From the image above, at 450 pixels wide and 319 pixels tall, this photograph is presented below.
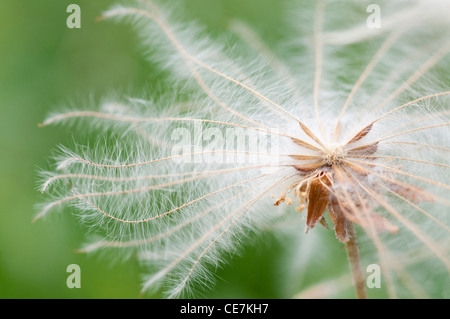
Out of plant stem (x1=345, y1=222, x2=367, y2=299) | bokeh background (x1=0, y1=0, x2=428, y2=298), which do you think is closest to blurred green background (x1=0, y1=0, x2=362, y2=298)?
bokeh background (x1=0, y1=0, x2=428, y2=298)

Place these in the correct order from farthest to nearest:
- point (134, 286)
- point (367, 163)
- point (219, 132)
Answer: point (134, 286) → point (219, 132) → point (367, 163)

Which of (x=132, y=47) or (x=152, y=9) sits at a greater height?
(x=132, y=47)

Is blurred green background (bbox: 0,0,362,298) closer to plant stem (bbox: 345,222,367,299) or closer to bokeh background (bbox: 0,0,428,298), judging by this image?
bokeh background (bbox: 0,0,428,298)

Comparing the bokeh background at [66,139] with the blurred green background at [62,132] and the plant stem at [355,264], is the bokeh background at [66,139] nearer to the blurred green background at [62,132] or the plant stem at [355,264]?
the blurred green background at [62,132]

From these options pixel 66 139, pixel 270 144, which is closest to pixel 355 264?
pixel 270 144

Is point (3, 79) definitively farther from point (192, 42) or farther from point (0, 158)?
point (192, 42)
